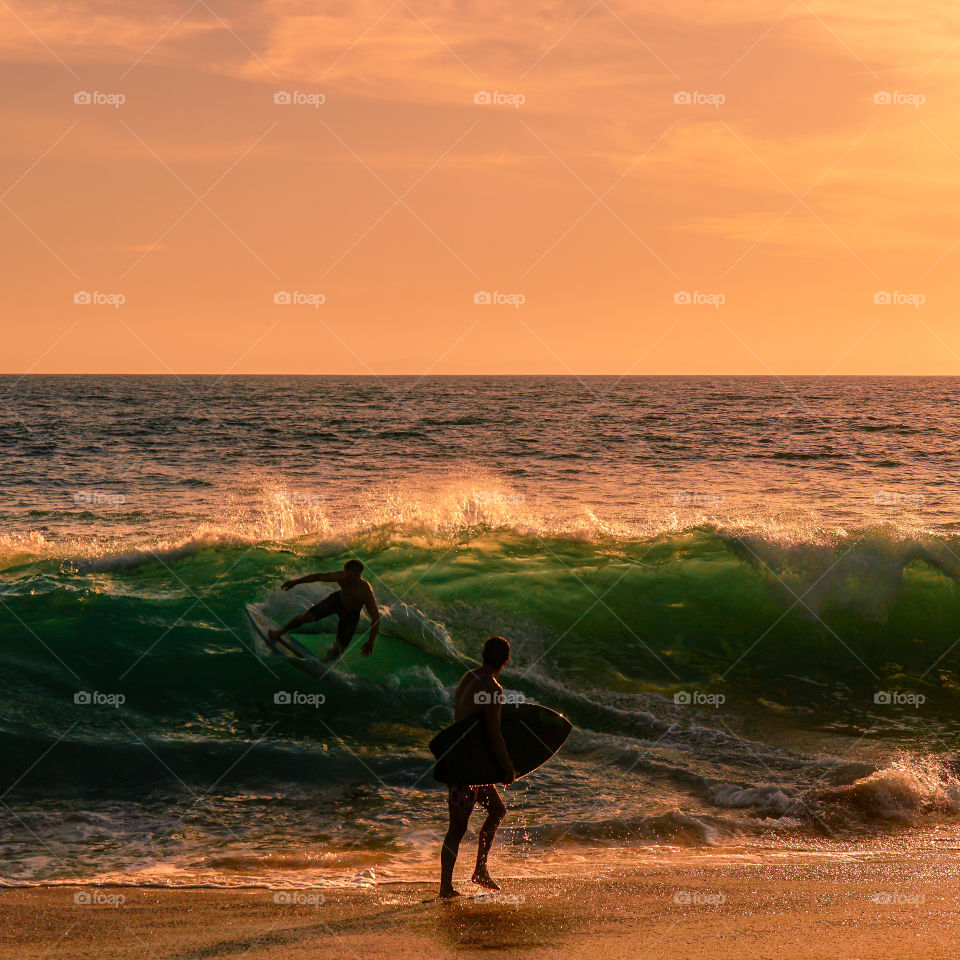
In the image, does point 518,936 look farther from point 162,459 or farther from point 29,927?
point 162,459

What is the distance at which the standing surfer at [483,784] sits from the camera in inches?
229

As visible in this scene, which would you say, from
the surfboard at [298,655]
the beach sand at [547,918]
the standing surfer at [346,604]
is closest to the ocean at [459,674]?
the surfboard at [298,655]

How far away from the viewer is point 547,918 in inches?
212

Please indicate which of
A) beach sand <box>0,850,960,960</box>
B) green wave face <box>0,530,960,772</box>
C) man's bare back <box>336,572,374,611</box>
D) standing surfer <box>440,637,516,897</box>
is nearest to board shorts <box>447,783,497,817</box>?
standing surfer <box>440,637,516,897</box>

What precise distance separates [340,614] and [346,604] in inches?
7.1

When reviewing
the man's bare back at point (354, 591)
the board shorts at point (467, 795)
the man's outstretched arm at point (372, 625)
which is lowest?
the board shorts at point (467, 795)

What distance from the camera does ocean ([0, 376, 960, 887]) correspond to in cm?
739

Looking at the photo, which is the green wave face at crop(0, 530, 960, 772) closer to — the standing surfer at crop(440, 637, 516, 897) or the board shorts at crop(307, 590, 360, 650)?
the board shorts at crop(307, 590, 360, 650)

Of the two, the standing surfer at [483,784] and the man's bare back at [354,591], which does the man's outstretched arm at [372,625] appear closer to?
the man's bare back at [354,591]

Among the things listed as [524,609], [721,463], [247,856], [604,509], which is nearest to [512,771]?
[247,856]

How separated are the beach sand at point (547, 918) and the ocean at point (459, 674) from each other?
606 millimetres

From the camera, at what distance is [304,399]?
79.2 m

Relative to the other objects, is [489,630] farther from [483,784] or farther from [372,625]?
[483,784]

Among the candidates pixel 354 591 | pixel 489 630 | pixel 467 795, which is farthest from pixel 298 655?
pixel 467 795
